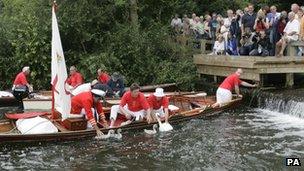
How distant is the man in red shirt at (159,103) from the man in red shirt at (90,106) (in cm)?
164

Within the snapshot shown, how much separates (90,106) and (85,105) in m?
0.14

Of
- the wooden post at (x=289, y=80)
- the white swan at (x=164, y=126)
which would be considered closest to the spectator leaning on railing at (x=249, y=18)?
the wooden post at (x=289, y=80)

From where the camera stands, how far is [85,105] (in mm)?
13859

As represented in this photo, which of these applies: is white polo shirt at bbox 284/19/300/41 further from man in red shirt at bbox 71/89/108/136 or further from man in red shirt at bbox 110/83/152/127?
man in red shirt at bbox 71/89/108/136

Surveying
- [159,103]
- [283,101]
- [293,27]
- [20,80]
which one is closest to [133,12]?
[20,80]

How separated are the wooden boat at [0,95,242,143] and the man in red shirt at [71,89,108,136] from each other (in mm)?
363

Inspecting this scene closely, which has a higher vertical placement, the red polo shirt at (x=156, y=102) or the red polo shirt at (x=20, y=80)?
the red polo shirt at (x=20, y=80)

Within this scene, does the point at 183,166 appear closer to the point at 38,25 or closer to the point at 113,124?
the point at 113,124

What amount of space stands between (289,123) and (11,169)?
8.38 meters

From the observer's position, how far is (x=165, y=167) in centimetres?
1188

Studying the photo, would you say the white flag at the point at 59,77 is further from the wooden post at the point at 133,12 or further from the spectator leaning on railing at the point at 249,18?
the wooden post at the point at 133,12

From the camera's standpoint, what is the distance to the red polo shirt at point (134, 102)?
15086 mm

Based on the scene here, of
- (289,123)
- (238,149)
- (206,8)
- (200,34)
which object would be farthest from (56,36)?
(206,8)

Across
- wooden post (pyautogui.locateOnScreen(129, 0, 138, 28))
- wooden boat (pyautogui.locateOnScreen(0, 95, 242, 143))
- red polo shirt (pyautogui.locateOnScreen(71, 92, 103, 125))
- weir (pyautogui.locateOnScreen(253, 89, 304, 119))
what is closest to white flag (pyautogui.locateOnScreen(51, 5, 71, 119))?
red polo shirt (pyautogui.locateOnScreen(71, 92, 103, 125))
